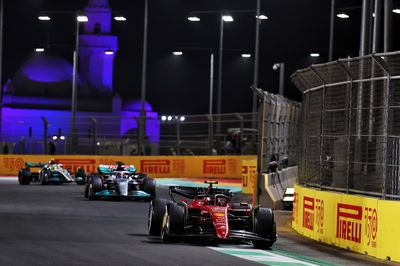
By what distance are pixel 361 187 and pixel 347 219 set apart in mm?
1100

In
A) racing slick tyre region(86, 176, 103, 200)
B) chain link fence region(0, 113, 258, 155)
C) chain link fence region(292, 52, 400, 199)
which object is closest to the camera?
chain link fence region(292, 52, 400, 199)

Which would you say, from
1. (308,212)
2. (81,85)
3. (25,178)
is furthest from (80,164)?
(81,85)

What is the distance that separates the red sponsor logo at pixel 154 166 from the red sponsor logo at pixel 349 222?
28210 mm

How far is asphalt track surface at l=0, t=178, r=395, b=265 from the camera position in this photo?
13.0m

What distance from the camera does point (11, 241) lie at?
14.9 meters

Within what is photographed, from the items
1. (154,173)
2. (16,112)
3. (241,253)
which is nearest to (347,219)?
(241,253)

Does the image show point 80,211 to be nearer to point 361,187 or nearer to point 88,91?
point 361,187

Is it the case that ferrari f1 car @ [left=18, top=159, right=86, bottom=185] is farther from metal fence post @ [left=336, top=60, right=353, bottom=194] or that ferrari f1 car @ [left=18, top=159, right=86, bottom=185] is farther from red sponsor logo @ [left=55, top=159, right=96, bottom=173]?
metal fence post @ [left=336, top=60, right=353, bottom=194]

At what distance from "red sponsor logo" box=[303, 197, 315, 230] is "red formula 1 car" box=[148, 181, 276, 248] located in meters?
1.94

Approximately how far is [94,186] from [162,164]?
691 inches

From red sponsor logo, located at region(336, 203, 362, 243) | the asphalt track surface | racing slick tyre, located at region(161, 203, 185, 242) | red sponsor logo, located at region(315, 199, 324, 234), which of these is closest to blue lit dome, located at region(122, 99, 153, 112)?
the asphalt track surface

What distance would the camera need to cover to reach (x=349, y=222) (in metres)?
15.9

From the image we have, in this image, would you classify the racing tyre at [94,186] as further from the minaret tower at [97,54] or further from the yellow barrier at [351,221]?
the minaret tower at [97,54]

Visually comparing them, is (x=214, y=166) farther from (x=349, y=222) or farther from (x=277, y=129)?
(x=349, y=222)
